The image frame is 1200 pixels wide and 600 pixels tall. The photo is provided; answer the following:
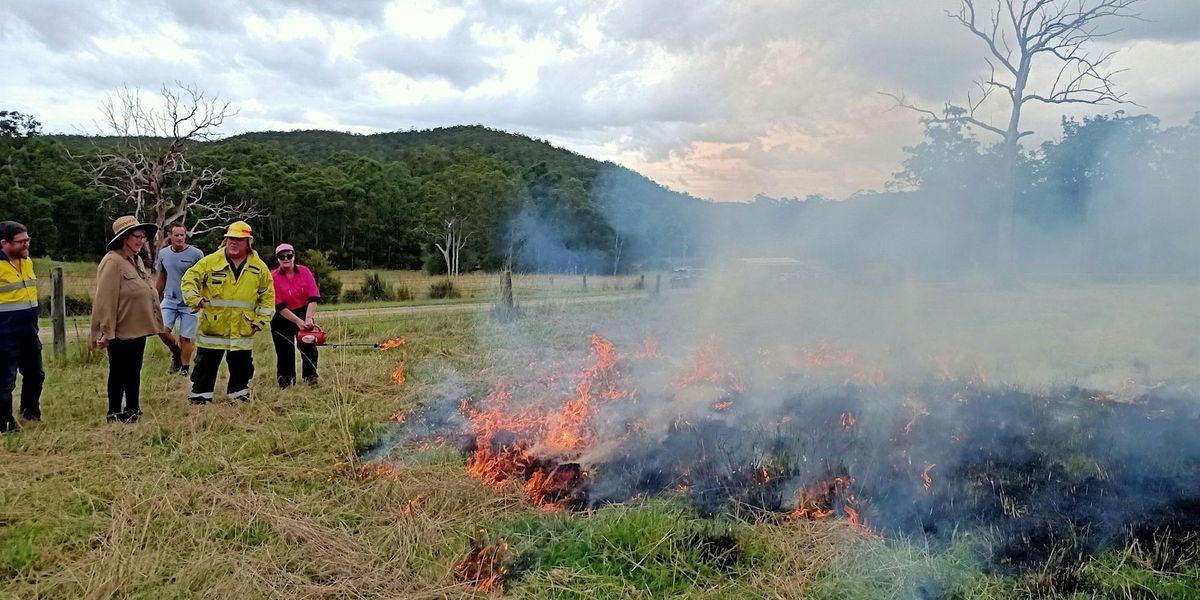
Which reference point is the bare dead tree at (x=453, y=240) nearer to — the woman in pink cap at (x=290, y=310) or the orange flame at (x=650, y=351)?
the orange flame at (x=650, y=351)

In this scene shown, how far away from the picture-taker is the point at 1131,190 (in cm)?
769

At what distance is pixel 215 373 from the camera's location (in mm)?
6113

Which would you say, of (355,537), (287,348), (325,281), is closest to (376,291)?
(325,281)

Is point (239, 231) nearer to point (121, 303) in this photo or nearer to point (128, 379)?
point (121, 303)

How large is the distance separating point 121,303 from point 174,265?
1.40 m

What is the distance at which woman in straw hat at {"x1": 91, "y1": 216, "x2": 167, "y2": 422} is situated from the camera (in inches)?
217

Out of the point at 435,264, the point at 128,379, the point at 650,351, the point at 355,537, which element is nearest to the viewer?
the point at 355,537

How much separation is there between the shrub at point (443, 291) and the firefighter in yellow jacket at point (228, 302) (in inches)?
569

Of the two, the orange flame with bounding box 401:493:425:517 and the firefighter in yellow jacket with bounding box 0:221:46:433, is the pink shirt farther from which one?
the orange flame with bounding box 401:493:425:517

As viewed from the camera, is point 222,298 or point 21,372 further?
point 222,298

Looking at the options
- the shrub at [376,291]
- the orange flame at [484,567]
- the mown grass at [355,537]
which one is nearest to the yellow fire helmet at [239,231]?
the mown grass at [355,537]

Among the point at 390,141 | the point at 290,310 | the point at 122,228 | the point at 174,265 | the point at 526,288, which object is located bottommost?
the point at 526,288

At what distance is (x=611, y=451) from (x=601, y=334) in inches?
259

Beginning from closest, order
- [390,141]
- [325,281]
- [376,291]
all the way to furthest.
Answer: [325,281]
[376,291]
[390,141]
